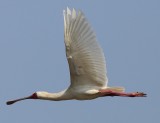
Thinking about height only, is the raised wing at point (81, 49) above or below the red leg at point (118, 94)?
above

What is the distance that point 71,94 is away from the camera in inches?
767

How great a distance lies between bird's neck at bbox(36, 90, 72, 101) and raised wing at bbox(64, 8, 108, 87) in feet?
1.86

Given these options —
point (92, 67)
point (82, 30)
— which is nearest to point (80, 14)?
point (82, 30)

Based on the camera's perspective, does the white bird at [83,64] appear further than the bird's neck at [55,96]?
No

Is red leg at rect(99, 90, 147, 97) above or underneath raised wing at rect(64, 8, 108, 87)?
underneath

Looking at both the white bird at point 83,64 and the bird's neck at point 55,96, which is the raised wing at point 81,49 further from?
the bird's neck at point 55,96

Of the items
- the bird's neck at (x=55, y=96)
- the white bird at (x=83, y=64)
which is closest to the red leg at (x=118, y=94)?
the white bird at (x=83, y=64)

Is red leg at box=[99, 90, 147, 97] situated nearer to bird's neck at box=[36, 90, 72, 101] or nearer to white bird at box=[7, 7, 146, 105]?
white bird at box=[7, 7, 146, 105]

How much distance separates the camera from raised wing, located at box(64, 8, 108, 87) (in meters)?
18.5

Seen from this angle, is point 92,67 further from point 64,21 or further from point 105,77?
point 64,21

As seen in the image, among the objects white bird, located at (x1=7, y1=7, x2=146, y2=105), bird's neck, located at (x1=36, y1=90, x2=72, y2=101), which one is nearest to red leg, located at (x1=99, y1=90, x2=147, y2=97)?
white bird, located at (x1=7, y1=7, x2=146, y2=105)

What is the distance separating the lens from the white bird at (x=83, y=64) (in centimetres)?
1856

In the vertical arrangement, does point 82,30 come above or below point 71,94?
above

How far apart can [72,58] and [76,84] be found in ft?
3.69
